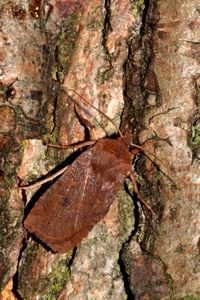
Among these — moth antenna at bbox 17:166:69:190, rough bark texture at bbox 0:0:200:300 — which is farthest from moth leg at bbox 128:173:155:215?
moth antenna at bbox 17:166:69:190

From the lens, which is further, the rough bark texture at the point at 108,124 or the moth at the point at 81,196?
the moth at the point at 81,196

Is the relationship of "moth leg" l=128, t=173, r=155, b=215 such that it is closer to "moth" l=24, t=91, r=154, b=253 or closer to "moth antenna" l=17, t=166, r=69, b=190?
"moth" l=24, t=91, r=154, b=253

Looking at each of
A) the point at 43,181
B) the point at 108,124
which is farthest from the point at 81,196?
the point at 108,124

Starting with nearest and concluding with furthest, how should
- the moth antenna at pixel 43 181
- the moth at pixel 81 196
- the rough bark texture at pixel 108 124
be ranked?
the rough bark texture at pixel 108 124 < the moth at pixel 81 196 < the moth antenna at pixel 43 181

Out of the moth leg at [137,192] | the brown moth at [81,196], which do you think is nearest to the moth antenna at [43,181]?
the brown moth at [81,196]

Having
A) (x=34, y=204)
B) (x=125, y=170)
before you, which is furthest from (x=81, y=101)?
(x=34, y=204)

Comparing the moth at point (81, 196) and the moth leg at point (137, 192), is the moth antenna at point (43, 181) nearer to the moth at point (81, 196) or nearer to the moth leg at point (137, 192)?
the moth at point (81, 196)

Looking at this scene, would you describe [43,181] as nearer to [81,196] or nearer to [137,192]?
[81,196]

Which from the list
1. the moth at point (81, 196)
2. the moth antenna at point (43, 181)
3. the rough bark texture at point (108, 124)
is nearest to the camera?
the rough bark texture at point (108, 124)

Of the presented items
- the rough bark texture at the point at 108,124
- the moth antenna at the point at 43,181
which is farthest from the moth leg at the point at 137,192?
the moth antenna at the point at 43,181
